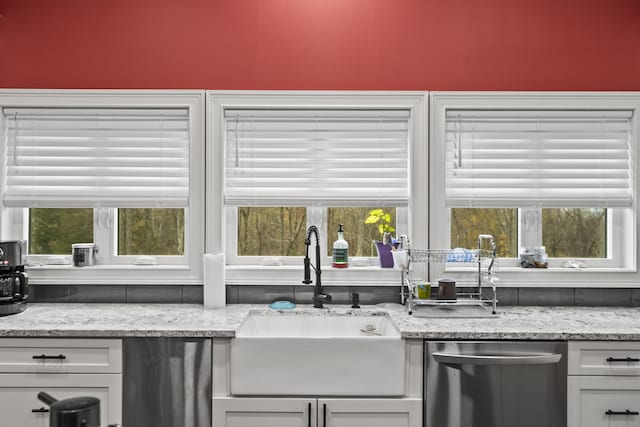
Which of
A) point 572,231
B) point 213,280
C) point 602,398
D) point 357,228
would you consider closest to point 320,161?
point 357,228

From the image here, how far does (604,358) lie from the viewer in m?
2.21

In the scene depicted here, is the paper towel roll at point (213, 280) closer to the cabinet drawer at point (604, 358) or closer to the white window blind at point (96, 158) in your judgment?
the white window blind at point (96, 158)

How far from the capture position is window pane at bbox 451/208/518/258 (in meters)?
2.98

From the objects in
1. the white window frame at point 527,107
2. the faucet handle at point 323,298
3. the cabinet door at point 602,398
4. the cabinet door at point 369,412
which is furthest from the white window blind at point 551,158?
the cabinet door at point 369,412

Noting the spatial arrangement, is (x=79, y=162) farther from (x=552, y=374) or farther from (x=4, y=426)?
(x=552, y=374)

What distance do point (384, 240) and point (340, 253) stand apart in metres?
0.27

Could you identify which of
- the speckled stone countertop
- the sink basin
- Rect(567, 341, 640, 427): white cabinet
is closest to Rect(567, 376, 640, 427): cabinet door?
Rect(567, 341, 640, 427): white cabinet

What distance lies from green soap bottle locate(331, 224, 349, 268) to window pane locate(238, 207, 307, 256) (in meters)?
→ 0.24

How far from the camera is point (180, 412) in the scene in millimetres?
2211

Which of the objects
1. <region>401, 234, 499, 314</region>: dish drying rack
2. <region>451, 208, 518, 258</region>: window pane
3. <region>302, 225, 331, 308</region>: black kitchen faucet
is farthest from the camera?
<region>451, 208, 518, 258</region>: window pane

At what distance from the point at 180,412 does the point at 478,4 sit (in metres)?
2.76

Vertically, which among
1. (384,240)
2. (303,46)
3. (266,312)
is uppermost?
(303,46)

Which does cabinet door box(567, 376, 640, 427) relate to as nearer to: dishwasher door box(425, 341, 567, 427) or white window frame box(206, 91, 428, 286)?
dishwasher door box(425, 341, 567, 427)

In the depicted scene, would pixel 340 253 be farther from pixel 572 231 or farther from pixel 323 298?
pixel 572 231
